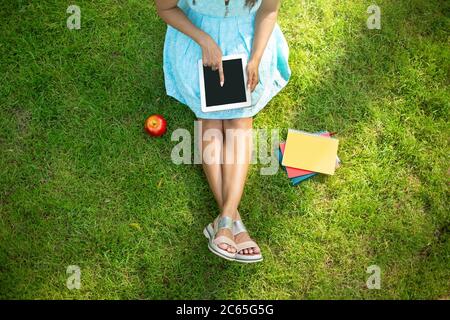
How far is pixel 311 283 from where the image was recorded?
2951mm

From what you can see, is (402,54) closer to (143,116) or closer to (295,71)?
(295,71)

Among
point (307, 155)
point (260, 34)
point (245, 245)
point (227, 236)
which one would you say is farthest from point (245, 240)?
point (260, 34)

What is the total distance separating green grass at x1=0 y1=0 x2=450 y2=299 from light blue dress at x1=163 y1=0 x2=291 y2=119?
0.85ft

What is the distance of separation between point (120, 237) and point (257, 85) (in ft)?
4.22

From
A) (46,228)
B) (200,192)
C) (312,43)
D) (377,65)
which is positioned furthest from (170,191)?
(377,65)

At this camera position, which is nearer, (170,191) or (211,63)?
(211,63)

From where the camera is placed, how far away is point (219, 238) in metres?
2.76

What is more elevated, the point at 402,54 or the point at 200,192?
the point at 402,54

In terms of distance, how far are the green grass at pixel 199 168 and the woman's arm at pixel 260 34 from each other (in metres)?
0.47

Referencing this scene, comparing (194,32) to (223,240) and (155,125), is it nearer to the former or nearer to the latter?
(155,125)

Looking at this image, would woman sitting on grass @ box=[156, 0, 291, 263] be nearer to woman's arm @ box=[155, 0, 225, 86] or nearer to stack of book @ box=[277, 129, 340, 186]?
woman's arm @ box=[155, 0, 225, 86]

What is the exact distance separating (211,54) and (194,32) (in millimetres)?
155

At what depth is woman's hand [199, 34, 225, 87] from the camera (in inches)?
105
